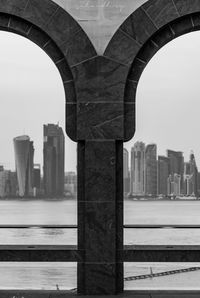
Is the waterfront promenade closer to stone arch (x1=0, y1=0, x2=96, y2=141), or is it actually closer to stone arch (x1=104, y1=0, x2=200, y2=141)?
stone arch (x1=0, y1=0, x2=96, y2=141)

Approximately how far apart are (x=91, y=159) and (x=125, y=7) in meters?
2.30

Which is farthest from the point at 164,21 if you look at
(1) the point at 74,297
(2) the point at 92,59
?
(1) the point at 74,297

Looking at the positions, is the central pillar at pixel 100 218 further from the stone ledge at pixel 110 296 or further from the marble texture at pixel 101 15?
the marble texture at pixel 101 15

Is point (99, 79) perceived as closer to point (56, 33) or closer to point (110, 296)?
point (56, 33)

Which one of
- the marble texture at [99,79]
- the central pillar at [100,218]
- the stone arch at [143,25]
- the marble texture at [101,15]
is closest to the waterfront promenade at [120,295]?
the central pillar at [100,218]

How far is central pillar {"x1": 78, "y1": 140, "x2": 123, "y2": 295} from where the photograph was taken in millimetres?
9484

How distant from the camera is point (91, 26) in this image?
954 centimetres

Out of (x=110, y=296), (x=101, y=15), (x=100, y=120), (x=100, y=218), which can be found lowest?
(x=110, y=296)

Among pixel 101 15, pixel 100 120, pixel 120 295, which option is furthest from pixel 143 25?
pixel 120 295

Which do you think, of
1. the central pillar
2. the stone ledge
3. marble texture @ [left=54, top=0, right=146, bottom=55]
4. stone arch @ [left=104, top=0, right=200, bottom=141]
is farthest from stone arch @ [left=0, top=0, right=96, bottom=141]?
the stone ledge

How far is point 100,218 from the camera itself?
948cm

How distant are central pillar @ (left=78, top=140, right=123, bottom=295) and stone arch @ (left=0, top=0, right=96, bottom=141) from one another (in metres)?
0.51

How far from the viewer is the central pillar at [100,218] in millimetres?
9484

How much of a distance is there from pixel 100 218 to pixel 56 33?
2804 millimetres
